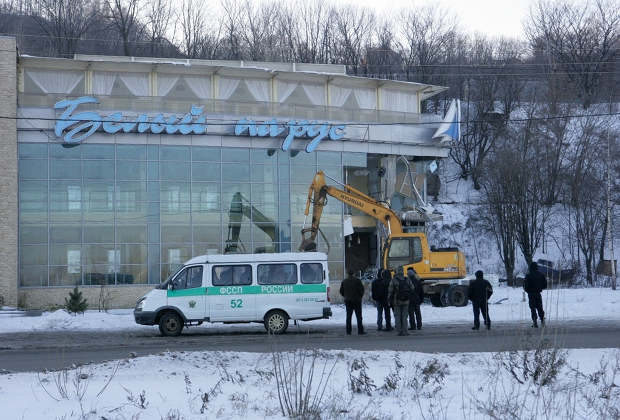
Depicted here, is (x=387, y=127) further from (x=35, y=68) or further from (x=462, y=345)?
(x=462, y=345)

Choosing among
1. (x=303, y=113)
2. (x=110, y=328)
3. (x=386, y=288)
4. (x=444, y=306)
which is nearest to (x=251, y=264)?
(x=386, y=288)

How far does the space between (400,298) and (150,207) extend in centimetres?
1885

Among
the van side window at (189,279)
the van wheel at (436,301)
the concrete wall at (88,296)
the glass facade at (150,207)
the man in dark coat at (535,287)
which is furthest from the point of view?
the glass facade at (150,207)

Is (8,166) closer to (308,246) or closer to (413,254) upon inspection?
(308,246)

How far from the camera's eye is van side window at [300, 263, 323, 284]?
71.2ft

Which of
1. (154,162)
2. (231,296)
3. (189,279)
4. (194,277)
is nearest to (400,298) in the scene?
(231,296)

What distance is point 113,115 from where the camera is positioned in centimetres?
3434

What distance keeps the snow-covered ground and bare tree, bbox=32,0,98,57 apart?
180 feet

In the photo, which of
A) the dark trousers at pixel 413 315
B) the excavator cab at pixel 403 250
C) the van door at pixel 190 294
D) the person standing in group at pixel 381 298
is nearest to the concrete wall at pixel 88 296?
the excavator cab at pixel 403 250

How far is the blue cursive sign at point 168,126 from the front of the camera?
34.2m

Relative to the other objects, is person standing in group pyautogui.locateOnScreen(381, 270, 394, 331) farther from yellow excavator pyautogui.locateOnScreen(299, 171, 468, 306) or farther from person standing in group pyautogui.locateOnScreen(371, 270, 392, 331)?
yellow excavator pyautogui.locateOnScreen(299, 171, 468, 306)

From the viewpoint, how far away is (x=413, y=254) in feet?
97.8

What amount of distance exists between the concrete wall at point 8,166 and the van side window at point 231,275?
608 inches

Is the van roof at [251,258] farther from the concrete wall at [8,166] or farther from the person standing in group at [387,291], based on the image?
the concrete wall at [8,166]
